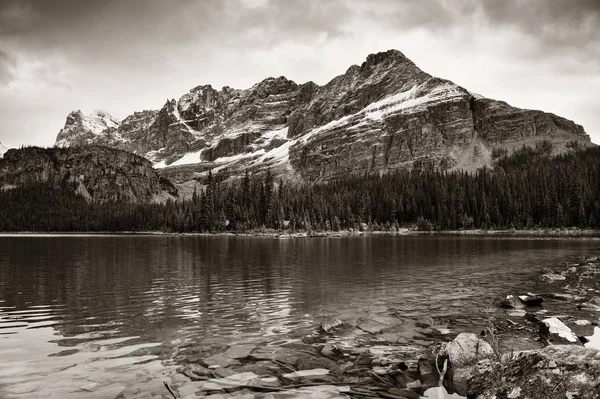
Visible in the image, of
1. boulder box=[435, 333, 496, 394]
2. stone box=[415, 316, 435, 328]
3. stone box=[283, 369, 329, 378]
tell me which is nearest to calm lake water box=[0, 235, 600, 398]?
stone box=[415, 316, 435, 328]

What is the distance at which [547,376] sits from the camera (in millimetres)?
8062

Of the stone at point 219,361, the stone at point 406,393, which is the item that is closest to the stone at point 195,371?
the stone at point 219,361

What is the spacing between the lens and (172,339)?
1695cm

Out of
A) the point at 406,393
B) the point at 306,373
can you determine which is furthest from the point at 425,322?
the point at 406,393

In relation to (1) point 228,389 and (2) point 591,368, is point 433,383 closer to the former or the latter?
(2) point 591,368

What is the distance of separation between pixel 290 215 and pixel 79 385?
175436mm

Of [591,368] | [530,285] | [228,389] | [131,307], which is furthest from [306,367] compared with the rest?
[530,285]

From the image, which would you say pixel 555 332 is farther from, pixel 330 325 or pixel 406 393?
pixel 330 325

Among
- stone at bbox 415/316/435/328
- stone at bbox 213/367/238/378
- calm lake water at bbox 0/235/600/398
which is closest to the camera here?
stone at bbox 213/367/238/378

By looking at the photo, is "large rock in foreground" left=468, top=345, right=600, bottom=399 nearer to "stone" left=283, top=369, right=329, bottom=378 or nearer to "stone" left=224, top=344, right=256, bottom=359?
"stone" left=283, top=369, right=329, bottom=378

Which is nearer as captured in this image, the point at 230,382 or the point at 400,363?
the point at 230,382

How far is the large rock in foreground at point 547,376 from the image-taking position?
7441 mm

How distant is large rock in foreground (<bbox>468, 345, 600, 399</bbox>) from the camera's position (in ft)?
24.4

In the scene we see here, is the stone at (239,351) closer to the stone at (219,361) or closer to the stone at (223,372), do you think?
the stone at (219,361)
